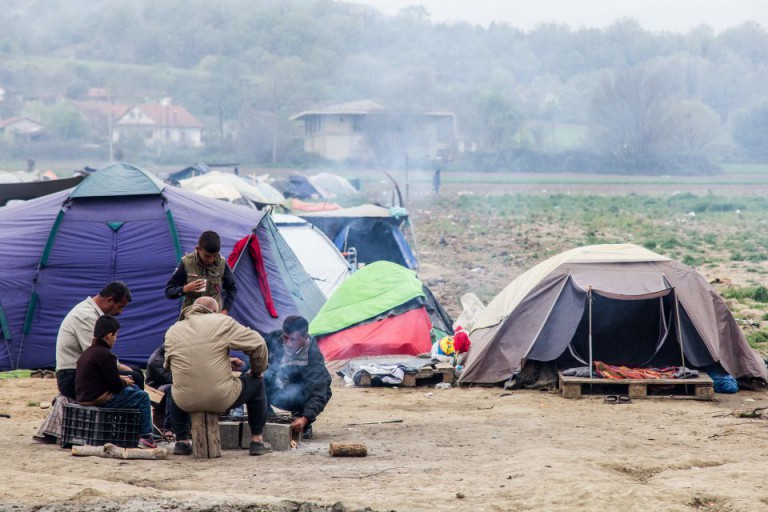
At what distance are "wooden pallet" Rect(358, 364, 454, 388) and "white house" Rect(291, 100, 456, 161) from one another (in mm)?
54994

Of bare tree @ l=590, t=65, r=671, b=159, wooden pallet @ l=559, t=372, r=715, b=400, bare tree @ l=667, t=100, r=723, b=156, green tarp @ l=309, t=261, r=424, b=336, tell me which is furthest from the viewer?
bare tree @ l=590, t=65, r=671, b=159

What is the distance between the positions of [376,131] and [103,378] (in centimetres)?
6185

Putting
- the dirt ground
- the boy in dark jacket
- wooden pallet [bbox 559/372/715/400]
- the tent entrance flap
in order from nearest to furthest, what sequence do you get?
the dirt ground
the boy in dark jacket
wooden pallet [bbox 559/372/715/400]
the tent entrance flap

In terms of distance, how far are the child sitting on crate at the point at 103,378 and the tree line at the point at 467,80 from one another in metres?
60.3

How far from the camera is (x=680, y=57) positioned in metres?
89.1

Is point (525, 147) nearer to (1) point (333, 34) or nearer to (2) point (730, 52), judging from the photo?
(2) point (730, 52)

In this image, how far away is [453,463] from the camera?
24.1 ft

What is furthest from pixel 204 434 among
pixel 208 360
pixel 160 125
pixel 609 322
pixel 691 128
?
pixel 160 125

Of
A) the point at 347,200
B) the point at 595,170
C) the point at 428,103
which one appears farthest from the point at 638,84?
the point at 347,200

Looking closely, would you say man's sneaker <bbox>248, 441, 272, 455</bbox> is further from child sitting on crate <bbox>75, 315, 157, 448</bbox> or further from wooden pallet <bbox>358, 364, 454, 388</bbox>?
wooden pallet <bbox>358, 364, 454, 388</bbox>

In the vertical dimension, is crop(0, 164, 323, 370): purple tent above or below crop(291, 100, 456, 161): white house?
below

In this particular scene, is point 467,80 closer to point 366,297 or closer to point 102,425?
point 366,297

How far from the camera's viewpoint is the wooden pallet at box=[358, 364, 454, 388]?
10992 millimetres

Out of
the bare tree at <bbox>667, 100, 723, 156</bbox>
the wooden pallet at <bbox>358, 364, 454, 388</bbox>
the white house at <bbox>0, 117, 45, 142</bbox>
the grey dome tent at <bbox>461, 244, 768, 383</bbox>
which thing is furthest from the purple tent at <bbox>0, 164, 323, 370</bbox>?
the white house at <bbox>0, 117, 45, 142</bbox>
